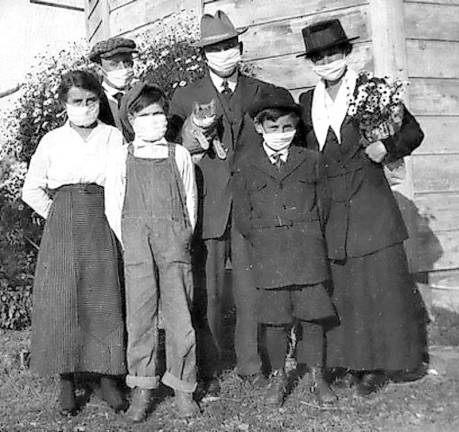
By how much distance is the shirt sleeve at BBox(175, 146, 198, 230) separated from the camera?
4.64 meters

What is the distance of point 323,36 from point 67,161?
1.70 meters

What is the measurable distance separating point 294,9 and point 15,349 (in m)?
3.68

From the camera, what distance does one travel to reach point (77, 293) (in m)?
4.67

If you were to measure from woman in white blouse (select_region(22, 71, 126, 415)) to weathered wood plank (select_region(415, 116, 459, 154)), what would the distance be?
300cm

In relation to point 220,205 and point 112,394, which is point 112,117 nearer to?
point 220,205

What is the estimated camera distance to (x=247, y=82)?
511 centimetres

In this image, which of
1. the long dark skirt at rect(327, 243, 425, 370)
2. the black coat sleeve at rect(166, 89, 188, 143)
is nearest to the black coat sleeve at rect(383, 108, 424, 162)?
the long dark skirt at rect(327, 243, 425, 370)

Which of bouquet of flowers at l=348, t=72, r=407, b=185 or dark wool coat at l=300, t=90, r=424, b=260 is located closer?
bouquet of flowers at l=348, t=72, r=407, b=185

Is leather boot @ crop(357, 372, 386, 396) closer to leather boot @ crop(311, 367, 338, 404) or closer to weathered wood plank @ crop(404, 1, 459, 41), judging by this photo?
leather boot @ crop(311, 367, 338, 404)

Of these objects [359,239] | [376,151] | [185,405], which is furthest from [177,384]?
[376,151]

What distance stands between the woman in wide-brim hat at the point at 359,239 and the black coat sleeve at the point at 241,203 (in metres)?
0.49

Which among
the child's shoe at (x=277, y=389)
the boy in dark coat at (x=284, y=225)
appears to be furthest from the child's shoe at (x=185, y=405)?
the boy in dark coat at (x=284, y=225)

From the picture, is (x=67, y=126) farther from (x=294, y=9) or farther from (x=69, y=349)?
(x=294, y=9)

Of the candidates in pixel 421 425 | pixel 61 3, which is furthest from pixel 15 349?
pixel 61 3
